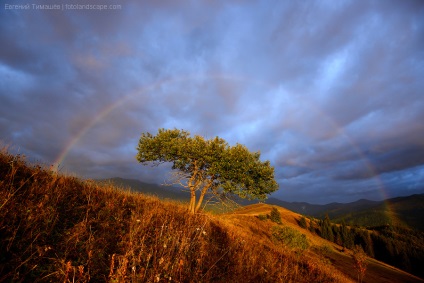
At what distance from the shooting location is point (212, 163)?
27.5 m

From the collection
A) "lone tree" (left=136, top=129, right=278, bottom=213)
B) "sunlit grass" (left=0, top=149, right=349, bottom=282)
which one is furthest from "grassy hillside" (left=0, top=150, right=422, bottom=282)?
"lone tree" (left=136, top=129, right=278, bottom=213)

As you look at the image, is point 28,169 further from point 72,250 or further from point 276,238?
point 276,238

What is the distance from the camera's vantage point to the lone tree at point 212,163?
27062mm

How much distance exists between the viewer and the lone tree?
→ 27062 mm

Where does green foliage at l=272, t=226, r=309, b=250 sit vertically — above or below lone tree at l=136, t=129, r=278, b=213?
below

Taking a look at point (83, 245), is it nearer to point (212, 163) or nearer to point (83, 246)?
point (83, 246)

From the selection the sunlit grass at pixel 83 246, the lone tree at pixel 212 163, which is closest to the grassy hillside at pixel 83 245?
the sunlit grass at pixel 83 246

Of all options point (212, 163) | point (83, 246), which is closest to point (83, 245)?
point (83, 246)

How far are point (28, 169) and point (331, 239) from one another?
111115 millimetres

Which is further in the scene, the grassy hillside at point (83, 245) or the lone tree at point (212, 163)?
the lone tree at point (212, 163)

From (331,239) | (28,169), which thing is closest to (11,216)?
(28,169)

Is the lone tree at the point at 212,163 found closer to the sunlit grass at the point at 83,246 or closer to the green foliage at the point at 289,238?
the green foliage at the point at 289,238

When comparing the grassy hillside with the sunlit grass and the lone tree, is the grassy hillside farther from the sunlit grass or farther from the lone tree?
the lone tree

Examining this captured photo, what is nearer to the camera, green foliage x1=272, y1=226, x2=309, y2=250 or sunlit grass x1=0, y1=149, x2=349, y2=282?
sunlit grass x1=0, y1=149, x2=349, y2=282
